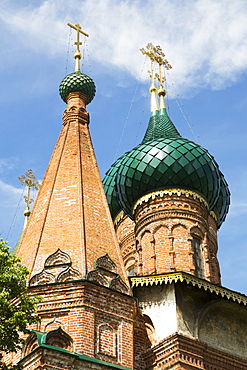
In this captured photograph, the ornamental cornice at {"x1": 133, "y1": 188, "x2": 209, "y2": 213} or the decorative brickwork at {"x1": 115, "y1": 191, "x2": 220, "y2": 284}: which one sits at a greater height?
the ornamental cornice at {"x1": 133, "y1": 188, "x2": 209, "y2": 213}

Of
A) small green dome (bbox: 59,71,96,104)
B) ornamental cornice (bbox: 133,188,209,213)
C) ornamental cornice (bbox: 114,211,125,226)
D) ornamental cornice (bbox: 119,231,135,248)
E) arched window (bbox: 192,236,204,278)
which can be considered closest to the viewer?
arched window (bbox: 192,236,204,278)

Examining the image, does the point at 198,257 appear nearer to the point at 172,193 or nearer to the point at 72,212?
the point at 172,193

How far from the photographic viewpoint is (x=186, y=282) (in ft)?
35.9

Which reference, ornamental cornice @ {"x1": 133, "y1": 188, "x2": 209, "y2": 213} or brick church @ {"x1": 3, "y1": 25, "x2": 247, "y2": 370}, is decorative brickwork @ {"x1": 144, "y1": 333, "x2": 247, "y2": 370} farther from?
ornamental cornice @ {"x1": 133, "y1": 188, "x2": 209, "y2": 213}

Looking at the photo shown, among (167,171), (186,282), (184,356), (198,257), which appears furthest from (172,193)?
(184,356)

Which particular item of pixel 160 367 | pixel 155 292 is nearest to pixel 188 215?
pixel 155 292

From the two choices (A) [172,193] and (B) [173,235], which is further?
(A) [172,193]

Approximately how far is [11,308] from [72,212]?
3.52m

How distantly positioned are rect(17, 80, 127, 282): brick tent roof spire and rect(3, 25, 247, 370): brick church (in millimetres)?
22

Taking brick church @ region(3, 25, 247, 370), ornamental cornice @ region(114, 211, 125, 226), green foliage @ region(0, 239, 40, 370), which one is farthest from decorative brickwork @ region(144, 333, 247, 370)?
ornamental cornice @ region(114, 211, 125, 226)

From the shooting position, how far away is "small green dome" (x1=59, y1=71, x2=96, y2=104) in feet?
46.2

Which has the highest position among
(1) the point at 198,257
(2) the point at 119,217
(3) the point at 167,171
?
(2) the point at 119,217

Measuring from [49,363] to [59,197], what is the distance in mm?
3722

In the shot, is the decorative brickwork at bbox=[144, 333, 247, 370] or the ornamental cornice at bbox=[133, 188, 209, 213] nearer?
the decorative brickwork at bbox=[144, 333, 247, 370]
